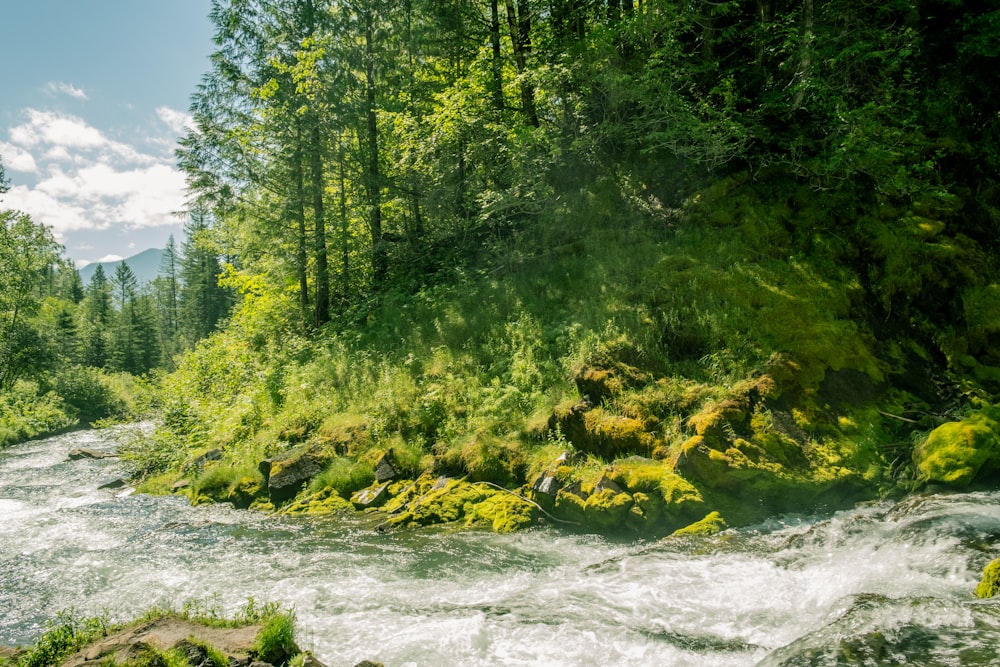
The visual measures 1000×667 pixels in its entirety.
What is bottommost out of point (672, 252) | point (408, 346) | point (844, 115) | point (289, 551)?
point (289, 551)

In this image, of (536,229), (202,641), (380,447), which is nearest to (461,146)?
(536,229)

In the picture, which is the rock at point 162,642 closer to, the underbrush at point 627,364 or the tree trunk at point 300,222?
the underbrush at point 627,364

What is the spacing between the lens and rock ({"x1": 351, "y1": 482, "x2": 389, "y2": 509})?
30.6ft

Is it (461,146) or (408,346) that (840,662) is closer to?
(408,346)

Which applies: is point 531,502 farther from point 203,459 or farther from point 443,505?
point 203,459

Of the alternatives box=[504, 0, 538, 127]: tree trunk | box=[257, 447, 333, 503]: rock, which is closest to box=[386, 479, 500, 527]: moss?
box=[257, 447, 333, 503]: rock

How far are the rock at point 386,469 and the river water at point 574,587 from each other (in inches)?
48.8

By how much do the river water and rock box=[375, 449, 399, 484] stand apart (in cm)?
124

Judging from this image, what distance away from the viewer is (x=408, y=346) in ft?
43.9

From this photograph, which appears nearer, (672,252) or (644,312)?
(644,312)

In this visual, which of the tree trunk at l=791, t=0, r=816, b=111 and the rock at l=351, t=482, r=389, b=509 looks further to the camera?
the tree trunk at l=791, t=0, r=816, b=111

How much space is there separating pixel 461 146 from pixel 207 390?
37.8ft

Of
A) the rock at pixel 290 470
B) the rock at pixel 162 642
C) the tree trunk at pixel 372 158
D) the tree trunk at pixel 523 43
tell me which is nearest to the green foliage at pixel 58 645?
the rock at pixel 162 642

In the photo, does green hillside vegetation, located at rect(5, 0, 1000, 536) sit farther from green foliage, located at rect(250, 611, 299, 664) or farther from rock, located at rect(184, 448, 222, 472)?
green foliage, located at rect(250, 611, 299, 664)
